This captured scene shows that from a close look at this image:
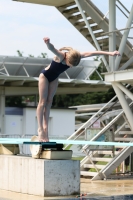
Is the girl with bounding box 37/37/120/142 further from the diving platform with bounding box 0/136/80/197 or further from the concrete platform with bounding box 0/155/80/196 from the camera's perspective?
the concrete platform with bounding box 0/155/80/196

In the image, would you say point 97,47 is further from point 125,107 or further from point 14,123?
point 14,123

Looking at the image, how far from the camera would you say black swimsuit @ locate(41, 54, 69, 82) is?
11477 mm

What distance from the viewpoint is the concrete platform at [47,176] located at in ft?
38.9

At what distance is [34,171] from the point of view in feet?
39.7

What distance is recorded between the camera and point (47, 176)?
11.8 m

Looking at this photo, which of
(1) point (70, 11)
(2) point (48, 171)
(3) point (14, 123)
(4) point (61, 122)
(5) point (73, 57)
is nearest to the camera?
(5) point (73, 57)

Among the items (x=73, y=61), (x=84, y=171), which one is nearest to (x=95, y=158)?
(x=84, y=171)

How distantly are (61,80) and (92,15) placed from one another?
1690cm

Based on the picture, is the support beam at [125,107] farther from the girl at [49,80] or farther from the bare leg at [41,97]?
the bare leg at [41,97]

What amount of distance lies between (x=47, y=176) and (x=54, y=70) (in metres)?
2.13

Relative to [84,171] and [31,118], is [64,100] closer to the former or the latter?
[31,118]

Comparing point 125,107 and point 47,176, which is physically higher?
point 125,107

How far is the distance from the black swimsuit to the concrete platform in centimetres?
169

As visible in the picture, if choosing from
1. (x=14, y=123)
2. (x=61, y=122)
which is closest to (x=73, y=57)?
(x=14, y=123)
